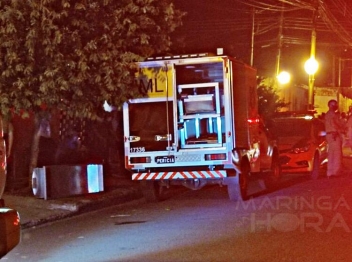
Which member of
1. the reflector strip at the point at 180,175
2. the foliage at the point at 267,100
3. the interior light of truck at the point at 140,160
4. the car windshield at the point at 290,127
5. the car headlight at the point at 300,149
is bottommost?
the reflector strip at the point at 180,175

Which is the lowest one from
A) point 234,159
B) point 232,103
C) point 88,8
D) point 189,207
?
point 189,207

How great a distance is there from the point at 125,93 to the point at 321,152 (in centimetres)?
785

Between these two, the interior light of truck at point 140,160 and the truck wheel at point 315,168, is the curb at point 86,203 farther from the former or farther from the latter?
the truck wheel at point 315,168

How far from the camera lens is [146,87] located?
48.0ft

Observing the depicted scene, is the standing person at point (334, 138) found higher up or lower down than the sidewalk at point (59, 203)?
higher up

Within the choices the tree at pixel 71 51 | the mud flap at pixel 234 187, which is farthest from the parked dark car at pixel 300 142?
the tree at pixel 71 51

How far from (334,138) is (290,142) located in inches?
58.7

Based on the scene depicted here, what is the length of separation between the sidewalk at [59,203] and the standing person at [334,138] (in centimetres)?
513

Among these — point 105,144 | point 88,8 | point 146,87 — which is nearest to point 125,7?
point 88,8

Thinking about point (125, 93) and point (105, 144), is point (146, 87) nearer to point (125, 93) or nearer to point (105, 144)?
point (125, 93)

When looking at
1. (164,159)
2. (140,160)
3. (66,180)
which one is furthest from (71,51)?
(66,180)

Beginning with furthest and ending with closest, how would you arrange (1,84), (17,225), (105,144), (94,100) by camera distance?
(105,144) < (94,100) < (1,84) < (17,225)

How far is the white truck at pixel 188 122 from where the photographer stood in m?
14.2

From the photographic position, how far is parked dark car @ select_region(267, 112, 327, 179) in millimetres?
19188
